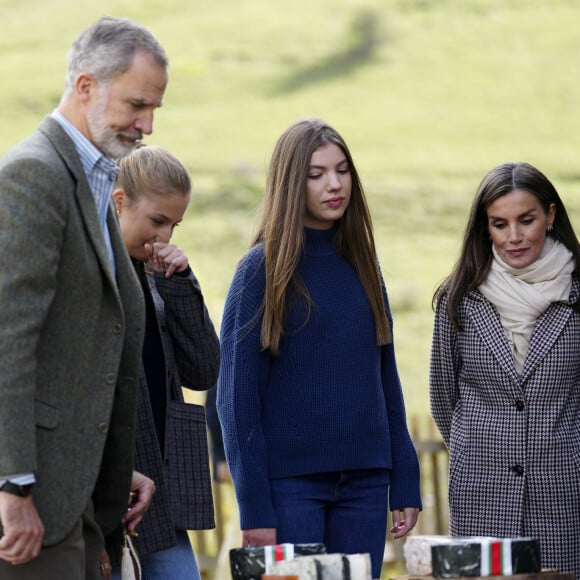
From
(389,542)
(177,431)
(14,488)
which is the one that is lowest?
(389,542)

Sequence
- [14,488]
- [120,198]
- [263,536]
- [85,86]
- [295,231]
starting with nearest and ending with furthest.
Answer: [14,488] → [85,86] → [120,198] → [263,536] → [295,231]

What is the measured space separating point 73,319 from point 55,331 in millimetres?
47

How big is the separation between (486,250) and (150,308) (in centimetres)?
151

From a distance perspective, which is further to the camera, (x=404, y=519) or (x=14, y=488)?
(x=404, y=519)

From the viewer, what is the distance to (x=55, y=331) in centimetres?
250

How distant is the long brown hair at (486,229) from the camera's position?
4121 mm

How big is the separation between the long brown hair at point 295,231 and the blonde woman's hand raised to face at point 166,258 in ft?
1.35

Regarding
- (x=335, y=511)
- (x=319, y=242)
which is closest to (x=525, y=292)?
(x=319, y=242)

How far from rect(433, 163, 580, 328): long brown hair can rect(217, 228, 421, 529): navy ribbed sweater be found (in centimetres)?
68

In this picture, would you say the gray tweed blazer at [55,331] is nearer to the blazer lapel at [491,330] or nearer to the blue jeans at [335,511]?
the blue jeans at [335,511]

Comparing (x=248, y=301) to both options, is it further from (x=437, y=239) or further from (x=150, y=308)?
(x=437, y=239)

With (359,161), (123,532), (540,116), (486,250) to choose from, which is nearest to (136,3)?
(359,161)

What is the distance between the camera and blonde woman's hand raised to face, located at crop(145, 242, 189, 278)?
3.08 metres

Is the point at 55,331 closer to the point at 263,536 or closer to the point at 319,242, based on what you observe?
the point at 263,536
